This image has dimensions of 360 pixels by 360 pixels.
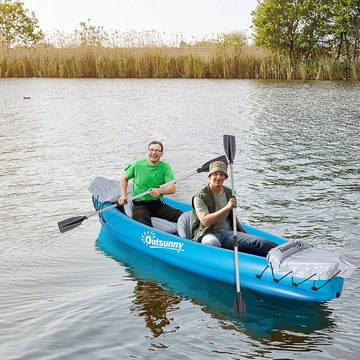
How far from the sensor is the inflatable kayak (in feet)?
20.5

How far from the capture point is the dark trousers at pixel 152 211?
8.38m

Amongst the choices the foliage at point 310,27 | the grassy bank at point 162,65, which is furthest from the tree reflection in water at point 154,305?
the foliage at point 310,27

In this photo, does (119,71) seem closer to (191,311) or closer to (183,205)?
(183,205)

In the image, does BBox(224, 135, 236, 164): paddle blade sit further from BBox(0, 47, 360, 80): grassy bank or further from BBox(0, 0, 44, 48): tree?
BBox(0, 0, 44, 48): tree

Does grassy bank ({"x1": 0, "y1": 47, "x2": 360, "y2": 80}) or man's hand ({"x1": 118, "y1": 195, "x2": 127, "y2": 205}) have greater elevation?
grassy bank ({"x1": 0, "y1": 47, "x2": 360, "y2": 80})

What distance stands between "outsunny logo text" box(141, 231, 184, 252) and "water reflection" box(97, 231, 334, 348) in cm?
25

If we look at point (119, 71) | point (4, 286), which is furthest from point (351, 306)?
point (119, 71)

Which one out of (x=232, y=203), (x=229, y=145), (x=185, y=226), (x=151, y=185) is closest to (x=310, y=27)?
(x=151, y=185)

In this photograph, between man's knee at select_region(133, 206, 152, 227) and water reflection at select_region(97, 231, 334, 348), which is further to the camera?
man's knee at select_region(133, 206, 152, 227)

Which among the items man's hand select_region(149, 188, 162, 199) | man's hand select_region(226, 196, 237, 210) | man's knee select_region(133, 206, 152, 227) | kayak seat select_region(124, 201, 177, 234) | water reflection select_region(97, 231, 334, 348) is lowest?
water reflection select_region(97, 231, 334, 348)

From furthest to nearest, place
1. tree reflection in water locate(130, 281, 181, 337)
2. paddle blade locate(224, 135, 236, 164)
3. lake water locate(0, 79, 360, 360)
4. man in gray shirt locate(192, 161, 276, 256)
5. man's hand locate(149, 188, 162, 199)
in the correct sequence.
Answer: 1. man's hand locate(149, 188, 162, 199)
2. paddle blade locate(224, 135, 236, 164)
3. man in gray shirt locate(192, 161, 276, 256)
4. tree reflection in water locate(130, 281, 181, 337)
5. lake water locate(0, 79, 360, 360)

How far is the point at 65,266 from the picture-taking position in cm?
770

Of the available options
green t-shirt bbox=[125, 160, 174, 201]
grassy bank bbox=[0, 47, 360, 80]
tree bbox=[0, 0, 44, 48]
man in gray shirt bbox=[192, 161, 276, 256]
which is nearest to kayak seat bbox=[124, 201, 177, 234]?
green t-shirt bbox=[125, 160, 174, 201]

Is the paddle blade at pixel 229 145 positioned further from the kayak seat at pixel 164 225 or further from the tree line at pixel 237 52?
the tree line at pixel 237 52
